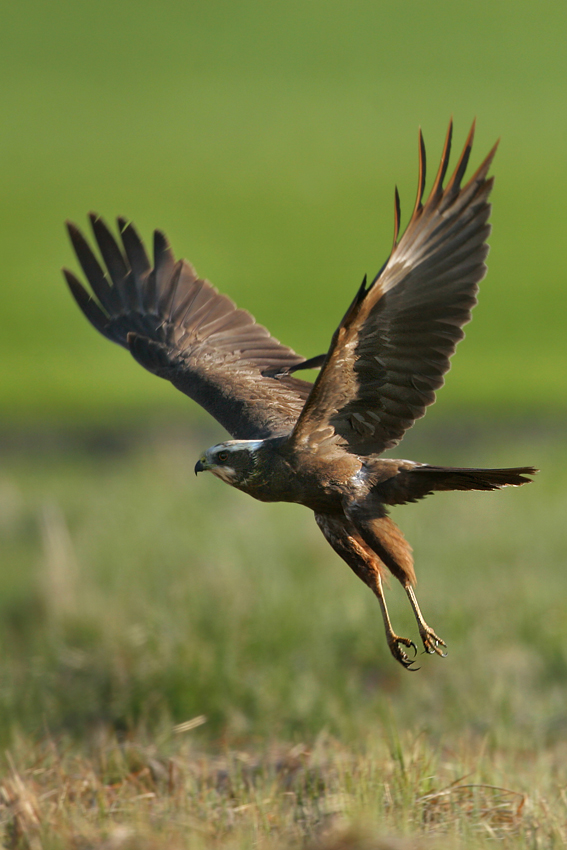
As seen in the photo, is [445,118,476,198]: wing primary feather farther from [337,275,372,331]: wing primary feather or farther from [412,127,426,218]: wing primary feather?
[337,275,372,331]: wing primary feather

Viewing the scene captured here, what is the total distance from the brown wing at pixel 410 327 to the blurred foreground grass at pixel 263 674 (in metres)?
1.19

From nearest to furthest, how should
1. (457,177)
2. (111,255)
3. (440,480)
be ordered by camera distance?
(457,177)
(440,480)
(111,255)

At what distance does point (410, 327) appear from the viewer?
4.55m

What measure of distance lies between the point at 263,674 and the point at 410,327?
10.9 ft

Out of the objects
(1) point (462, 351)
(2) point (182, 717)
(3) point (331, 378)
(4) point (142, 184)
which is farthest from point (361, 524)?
(4) point (142, 184)

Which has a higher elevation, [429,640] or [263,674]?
[429,640]

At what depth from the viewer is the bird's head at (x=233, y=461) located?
434 cm

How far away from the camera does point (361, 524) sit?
175 inches

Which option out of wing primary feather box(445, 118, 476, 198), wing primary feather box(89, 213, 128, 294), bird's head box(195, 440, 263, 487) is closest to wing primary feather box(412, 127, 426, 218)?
wing primary feather box(445, 118, 476, 198)

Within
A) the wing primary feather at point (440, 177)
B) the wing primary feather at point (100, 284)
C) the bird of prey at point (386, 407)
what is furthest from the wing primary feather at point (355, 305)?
the wing primary feather at point (100, 284)

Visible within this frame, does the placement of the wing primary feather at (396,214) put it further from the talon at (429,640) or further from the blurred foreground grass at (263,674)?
the blurred foreground grass at (263,674)

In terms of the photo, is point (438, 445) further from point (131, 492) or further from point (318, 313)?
point (318, 313)

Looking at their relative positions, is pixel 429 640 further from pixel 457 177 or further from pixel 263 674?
pixel 263 674

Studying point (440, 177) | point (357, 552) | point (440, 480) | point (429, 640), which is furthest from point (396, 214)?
point (429, 640)
